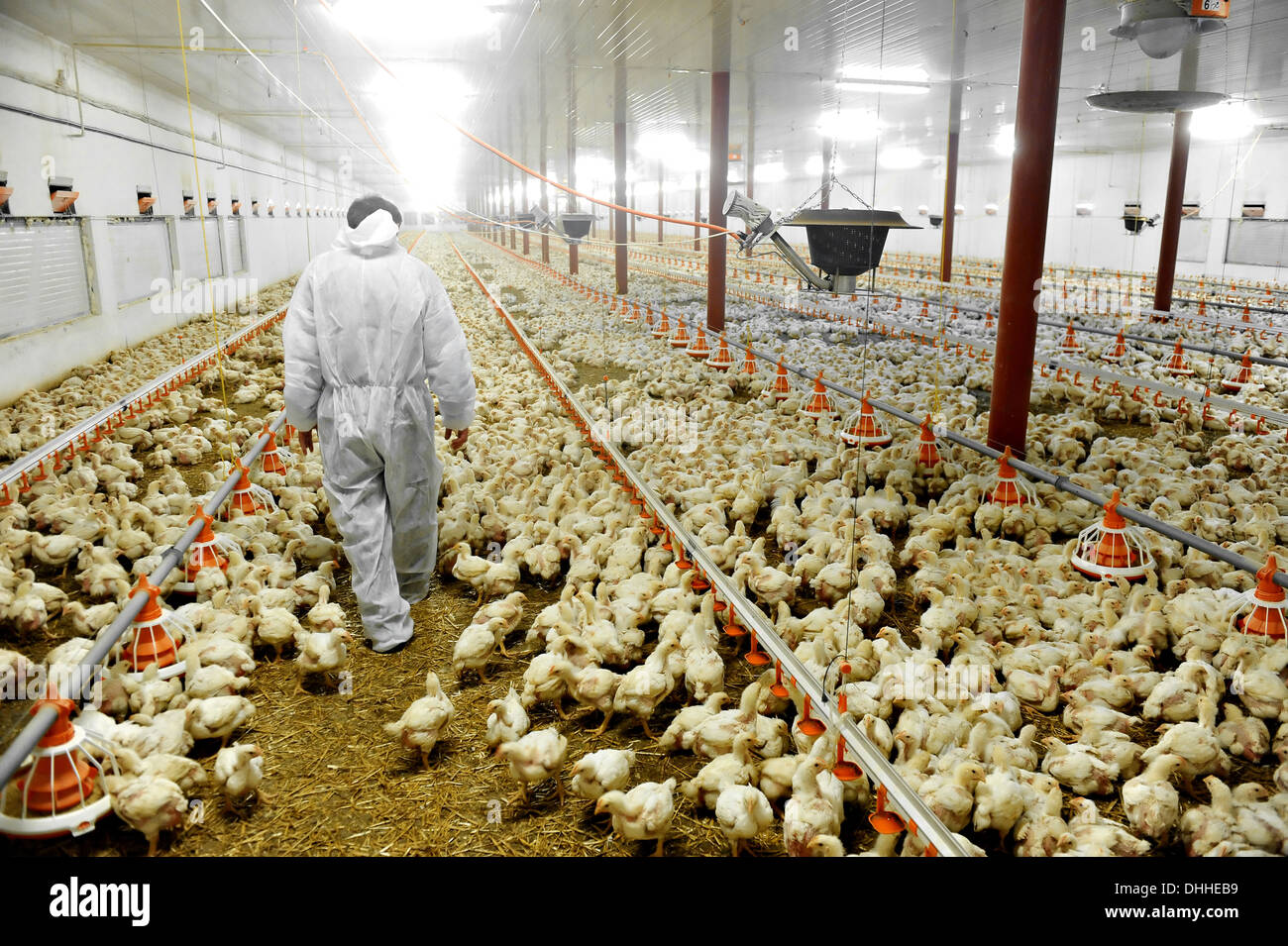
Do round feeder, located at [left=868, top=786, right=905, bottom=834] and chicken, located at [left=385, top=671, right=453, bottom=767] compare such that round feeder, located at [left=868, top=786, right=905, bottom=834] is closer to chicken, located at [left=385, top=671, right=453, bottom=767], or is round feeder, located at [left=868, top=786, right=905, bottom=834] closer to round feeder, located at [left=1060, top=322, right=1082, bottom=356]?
chicken, located at [left=385, top=671, right=453, bottom=767]

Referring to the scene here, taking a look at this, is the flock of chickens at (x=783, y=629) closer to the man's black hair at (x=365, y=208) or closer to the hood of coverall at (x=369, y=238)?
the hood of coverall at (x=369, y=238)

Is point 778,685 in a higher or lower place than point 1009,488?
lower

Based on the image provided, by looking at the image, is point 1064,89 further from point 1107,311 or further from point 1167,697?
point 1167,697

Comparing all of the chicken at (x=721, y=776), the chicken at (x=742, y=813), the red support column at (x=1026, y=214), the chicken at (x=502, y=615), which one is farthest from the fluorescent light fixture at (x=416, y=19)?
the chicken at (x=742, y=813)

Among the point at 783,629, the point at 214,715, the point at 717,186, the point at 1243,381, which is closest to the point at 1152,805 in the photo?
the point at 783,629

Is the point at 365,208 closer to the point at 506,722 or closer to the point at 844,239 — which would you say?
the point at 506,722

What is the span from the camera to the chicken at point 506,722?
10.3ft

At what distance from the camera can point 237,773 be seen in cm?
293

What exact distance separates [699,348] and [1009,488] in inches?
275

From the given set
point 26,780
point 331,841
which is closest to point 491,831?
point 331,841

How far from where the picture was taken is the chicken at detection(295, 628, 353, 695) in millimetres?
3664

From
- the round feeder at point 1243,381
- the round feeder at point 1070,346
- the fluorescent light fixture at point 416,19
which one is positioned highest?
the fluorescent light fixture at point 416,19

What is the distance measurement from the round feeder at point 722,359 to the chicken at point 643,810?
854cm
